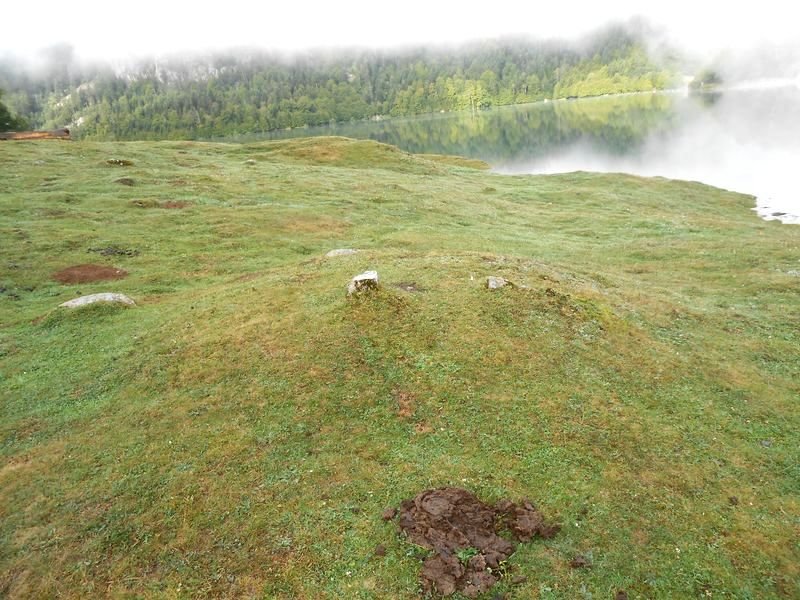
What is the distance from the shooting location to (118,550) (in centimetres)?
1506

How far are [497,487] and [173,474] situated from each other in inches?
443

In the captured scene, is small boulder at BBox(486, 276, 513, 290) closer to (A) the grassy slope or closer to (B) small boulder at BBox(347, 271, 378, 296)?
(A) the grassy slope

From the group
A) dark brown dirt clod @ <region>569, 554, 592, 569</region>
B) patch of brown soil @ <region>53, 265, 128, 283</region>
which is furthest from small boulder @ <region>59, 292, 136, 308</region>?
dark brown dirt clod @ <region>569, 554, 592, 569</region>

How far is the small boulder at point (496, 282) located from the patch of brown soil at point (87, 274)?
97.0 feet

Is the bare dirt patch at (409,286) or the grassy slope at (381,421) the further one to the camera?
the bare dirt patch at (409,286)

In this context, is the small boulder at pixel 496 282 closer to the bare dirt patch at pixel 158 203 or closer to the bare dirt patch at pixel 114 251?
the bare dirt patch at pixel 114 251

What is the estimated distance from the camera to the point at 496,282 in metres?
27.8

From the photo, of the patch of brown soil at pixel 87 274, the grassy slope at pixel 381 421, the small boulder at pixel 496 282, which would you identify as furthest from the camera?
the patch of brown soil at pixel 87 274

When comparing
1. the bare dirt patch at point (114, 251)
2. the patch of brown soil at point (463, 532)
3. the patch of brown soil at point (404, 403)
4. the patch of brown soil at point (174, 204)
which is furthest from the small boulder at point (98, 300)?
the patch of brown soil at point (174, 204)

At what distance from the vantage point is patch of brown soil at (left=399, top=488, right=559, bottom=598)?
13.2 metres

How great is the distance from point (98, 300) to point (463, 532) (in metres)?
28.8

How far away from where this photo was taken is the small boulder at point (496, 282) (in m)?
27.4

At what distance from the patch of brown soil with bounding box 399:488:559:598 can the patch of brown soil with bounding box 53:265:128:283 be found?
34.7 m

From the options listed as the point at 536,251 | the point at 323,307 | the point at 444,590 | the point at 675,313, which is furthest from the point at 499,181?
the point at 444,590
